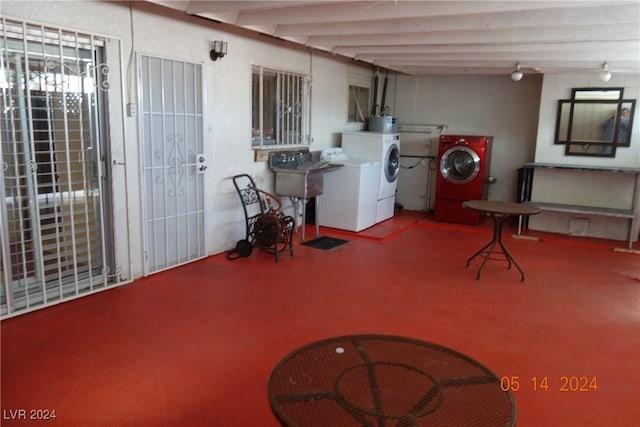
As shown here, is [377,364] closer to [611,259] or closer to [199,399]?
[199,399]

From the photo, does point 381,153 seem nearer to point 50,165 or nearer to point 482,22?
point 482,22

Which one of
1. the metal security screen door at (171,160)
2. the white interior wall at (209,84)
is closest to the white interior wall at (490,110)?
the white interior wall at (209,84)

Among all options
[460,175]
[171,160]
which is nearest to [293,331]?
[171,160]

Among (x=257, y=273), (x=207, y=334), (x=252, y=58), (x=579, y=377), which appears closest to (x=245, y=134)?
(x=252, y=58)

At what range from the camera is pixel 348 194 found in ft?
21.2

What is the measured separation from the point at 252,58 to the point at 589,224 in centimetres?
519

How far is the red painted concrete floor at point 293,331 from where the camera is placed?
100 inches

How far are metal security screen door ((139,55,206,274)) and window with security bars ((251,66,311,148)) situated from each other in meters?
0.98

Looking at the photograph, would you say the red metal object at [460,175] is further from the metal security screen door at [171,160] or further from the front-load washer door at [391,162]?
the metal security screen door at [171,160]

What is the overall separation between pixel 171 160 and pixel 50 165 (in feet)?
3.96

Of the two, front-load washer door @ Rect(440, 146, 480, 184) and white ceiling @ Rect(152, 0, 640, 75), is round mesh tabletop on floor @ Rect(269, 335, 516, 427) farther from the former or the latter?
front-load washer door @ Rect(440, 146, 480, 184)

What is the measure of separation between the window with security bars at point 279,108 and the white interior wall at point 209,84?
0.46 ft

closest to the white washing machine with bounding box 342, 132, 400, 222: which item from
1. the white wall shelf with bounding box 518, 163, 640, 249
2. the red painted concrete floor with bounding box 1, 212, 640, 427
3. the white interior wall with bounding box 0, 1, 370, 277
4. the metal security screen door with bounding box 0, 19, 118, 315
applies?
the white interior wall with bounding box 0, 1, 370, 277

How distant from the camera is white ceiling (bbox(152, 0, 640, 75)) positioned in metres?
3.61
